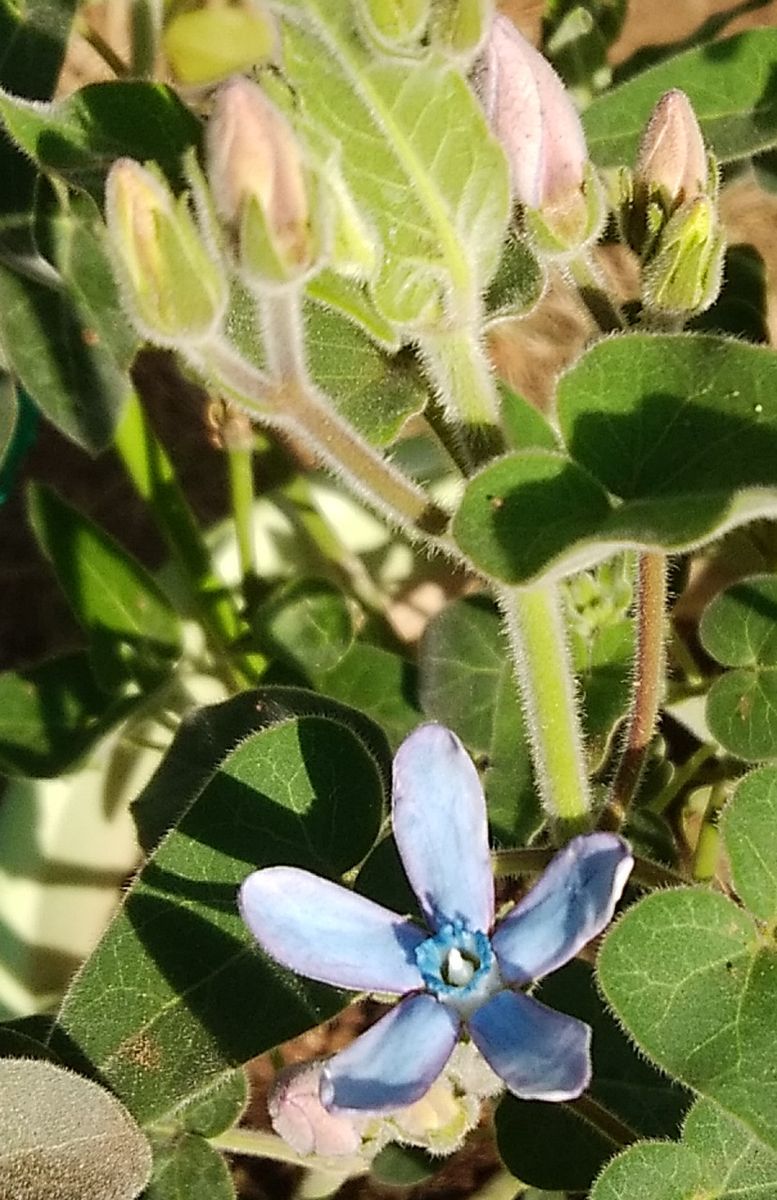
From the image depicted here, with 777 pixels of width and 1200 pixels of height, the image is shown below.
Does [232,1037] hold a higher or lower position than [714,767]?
higher

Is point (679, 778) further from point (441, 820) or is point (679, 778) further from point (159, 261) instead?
point (159, 261)

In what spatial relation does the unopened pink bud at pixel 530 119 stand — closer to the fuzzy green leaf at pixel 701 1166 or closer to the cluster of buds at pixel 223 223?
the cluster of buds at pixel 223 223

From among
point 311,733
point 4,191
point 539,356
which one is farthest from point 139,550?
point 311,733

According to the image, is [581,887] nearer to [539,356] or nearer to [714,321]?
[714,321]

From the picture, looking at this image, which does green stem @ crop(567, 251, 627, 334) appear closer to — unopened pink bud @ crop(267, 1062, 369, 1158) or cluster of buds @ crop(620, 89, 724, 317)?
cluster of buds @ crop(620, 89, 724, 317)

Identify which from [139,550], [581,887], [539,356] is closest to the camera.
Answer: [581,887]

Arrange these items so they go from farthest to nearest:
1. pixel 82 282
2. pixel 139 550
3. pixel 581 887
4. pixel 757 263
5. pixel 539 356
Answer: pixel 139 550 < pixel 539 356 < pixel 757 263 < pixel 82 282 < pixel 581 887

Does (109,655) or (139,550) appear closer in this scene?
(109,655)

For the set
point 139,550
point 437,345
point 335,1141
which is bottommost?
point 139,550
